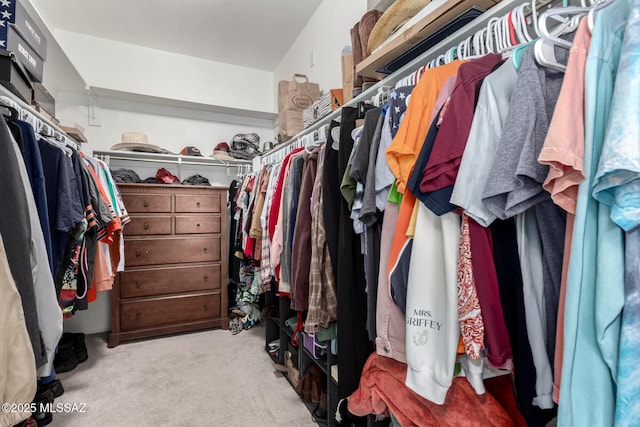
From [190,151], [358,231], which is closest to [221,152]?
[190,151]

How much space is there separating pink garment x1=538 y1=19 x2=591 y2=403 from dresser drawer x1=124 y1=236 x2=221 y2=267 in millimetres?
2749

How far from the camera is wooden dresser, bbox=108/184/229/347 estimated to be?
257 centimetres

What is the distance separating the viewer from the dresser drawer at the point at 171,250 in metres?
2.58

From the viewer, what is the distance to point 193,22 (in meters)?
2.65

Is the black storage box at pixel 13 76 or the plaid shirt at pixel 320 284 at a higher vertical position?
the black storage box at pixel 13 76

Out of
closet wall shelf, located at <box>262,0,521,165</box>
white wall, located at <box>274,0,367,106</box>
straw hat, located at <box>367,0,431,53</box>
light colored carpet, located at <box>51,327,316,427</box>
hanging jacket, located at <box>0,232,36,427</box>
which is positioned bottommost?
light colored carpet, located at <box>51,327,316,427</box>

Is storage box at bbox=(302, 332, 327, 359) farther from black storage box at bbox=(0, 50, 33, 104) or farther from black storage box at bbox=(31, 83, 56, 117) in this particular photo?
black storage box at bbox=(31, 83, 56, 117)

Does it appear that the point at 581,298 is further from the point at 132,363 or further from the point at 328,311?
the point at 132,363

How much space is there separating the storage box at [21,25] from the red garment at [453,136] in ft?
6.50

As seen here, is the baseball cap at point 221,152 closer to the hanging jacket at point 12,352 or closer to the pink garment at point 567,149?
the hanging jacket at point 12,352

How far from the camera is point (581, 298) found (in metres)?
0.47

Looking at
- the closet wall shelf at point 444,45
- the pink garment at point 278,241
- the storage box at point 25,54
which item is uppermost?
the storage box at point 25,54

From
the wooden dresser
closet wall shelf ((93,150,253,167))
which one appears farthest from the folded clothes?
the wooden dresser

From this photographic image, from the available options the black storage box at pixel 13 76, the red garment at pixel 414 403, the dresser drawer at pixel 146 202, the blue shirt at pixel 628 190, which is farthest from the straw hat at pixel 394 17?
the dresser drawer at pixel 146 202
